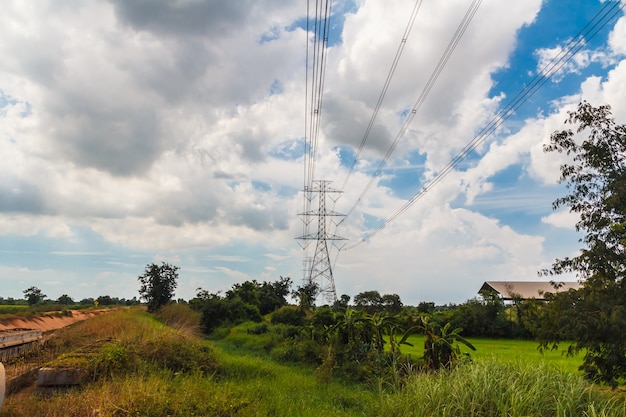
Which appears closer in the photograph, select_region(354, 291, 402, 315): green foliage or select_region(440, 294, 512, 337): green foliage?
select_region(440, 294, 512, 337): green foliage

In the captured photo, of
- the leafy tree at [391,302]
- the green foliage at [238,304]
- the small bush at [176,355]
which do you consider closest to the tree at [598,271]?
the small bush at [176,355]

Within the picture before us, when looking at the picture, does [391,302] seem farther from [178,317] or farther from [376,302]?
[178,317]

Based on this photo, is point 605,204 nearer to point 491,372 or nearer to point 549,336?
point 549,336

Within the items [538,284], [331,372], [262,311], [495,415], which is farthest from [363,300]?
[495,415]

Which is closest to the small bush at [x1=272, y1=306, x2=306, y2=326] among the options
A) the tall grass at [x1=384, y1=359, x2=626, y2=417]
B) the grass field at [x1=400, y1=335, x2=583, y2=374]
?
the grass field at [x1=400, y1=335, x2=583, y2=374]

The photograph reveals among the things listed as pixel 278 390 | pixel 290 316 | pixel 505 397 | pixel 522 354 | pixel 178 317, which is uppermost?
pixel 290 316

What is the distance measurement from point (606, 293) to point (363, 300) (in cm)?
4873

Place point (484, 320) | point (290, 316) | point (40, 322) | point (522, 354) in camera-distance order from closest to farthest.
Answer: point (522, 354)
point (290, 316)
point (40, 322)
point (484, 320)

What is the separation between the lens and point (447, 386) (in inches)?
304

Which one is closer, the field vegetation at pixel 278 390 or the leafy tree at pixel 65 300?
the field vegetation at pixel 278 390

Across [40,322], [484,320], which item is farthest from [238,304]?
[484,320]

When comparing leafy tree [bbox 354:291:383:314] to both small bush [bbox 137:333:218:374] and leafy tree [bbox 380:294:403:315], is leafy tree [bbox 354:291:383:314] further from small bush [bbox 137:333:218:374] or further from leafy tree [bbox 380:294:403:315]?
small bush [bbox 137:333:218:374]

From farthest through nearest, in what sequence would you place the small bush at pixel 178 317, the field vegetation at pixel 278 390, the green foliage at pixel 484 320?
1. the green foliage at pixel 484 320
2. the small bush at pixel 178 317
3. the field vegetation at pixel 278 390

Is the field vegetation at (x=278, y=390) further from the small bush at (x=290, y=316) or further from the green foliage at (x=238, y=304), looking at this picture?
the green foliage at (x=238, y=304)
